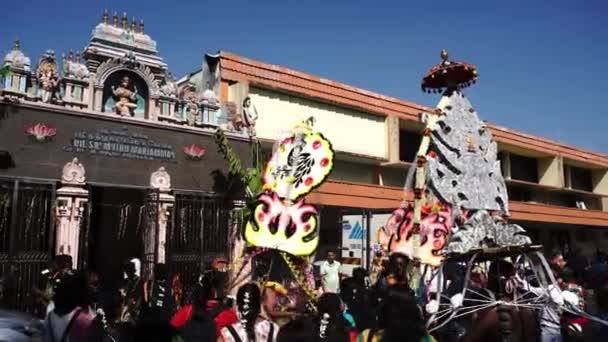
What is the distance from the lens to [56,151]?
36.9 ft

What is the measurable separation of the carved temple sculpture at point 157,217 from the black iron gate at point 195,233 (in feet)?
0.66

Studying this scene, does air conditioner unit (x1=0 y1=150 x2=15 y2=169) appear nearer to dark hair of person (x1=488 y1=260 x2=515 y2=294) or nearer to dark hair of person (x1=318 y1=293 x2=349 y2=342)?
dark hair of person (x1=318 y1=293 x2=349 y2=342)

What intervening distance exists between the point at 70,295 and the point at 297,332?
1.80 metres

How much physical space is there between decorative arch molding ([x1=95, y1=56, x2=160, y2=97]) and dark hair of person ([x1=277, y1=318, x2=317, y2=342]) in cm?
1002

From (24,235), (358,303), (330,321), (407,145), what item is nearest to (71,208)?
(24,235)

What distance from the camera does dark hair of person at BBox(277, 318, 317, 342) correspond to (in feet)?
10.7

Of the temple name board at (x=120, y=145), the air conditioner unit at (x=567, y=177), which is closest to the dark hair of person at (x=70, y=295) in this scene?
the temple name board at (x=120, y=145)

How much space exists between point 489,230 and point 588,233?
2728cm

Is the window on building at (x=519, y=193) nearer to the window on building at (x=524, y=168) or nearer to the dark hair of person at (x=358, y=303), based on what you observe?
the window on building at (x=524, y=168)

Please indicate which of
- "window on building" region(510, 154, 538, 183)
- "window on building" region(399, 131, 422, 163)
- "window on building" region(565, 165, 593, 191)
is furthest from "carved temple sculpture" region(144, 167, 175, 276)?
"window on building" region(565, 165, 593, 191)

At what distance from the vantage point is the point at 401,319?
344 cm

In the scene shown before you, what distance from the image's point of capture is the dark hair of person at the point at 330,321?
4102mm

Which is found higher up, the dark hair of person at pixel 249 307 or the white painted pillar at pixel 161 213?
the white painted pillar at pixel 161 213

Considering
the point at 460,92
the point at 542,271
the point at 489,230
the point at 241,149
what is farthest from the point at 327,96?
the point at 542,271
